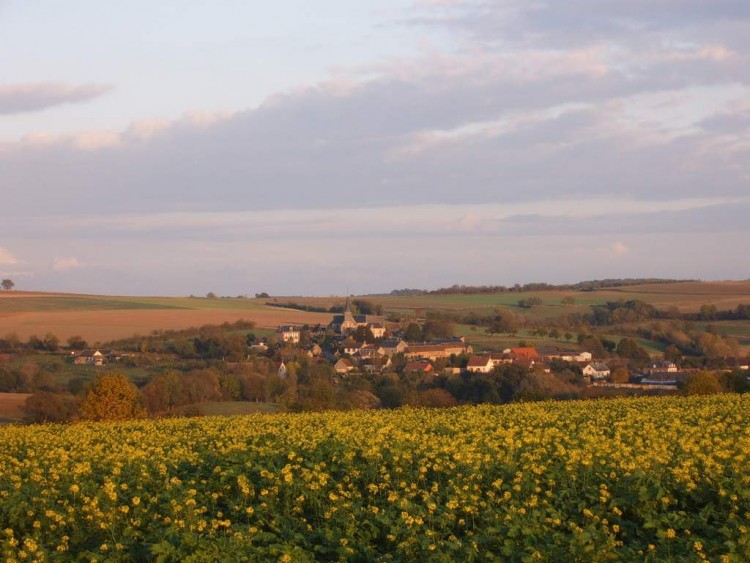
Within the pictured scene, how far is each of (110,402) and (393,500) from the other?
83.1 feet

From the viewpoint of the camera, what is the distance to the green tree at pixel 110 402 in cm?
3328

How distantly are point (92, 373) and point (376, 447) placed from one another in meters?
60.5

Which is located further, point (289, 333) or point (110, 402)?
point (289, 333)

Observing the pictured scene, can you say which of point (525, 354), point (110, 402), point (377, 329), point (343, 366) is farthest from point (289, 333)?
point (110, 402)

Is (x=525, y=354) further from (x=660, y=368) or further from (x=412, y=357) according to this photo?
(x=660, y=368)

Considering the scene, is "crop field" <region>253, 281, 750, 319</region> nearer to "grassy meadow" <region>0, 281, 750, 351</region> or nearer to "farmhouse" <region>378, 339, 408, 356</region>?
"grassy meadow" <region>0, 281, 750, 351</region>

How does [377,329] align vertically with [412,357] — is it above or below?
above

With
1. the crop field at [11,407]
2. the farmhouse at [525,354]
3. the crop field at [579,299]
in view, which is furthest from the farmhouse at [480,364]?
the crop field at [579,299]

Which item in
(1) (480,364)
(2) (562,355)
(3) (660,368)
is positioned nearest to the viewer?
(3) (660,368)

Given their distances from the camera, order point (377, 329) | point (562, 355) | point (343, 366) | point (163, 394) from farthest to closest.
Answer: point (377, 329)
point (343, 366)
point (562, 355)
point (163, 394)

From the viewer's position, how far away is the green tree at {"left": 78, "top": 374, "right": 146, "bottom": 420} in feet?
109

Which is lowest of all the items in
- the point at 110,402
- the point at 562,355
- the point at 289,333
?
the point at 562,355

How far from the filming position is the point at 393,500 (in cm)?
1051

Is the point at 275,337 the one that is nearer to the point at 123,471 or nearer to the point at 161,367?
the point at 161,367
